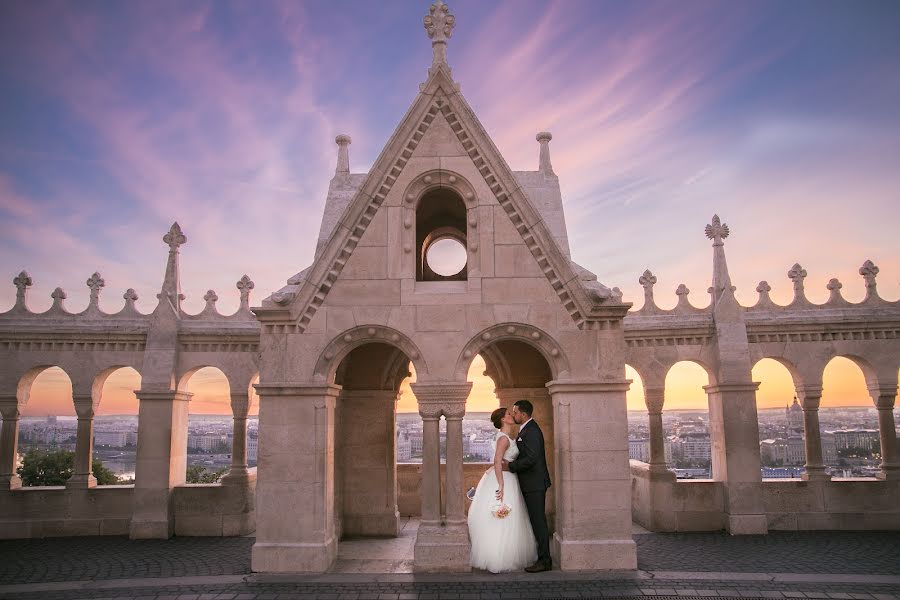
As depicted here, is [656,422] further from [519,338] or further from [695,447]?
[519,338]

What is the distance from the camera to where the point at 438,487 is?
40.2ft

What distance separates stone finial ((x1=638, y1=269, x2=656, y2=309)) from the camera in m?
18.5

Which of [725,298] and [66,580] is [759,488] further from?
[66,580]

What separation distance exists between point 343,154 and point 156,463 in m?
9.44

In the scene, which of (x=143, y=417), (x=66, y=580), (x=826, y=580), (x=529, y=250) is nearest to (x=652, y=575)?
(x=826, y=580)

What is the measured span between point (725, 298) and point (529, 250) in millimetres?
7763

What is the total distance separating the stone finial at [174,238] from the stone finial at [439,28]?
924cm

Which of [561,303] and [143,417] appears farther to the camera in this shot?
[143,417]

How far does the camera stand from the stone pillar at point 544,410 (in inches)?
601

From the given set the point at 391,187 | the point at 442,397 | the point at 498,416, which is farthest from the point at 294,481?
the point at 391,187

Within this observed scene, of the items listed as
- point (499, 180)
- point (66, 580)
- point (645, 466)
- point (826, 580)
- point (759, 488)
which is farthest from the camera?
point (645, 466)

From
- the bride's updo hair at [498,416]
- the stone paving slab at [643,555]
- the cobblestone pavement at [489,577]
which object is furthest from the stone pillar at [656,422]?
the bride's updo hair at [498,416]

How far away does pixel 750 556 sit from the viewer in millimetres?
13789

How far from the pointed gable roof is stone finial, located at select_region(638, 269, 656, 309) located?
630 centimetres
